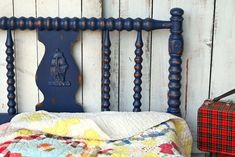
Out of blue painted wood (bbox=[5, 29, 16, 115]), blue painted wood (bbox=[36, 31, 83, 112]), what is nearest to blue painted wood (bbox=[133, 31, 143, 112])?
blue painted wood (bbox=[36, 31, 83, 112])

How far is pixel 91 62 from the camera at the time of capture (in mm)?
1673

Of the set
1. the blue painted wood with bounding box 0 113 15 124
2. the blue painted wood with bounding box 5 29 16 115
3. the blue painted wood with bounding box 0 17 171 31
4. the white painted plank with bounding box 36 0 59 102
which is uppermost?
the white painted plank with bounding box 36 0 59 102

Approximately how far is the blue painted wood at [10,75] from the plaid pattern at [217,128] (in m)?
0.77

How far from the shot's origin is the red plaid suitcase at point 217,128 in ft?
4.82

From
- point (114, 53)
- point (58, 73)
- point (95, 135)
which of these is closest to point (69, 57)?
point (58, 73)

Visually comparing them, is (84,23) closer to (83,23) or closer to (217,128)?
(83,23)

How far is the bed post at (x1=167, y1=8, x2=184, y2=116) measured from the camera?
5.13ft

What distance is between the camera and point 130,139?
54.9 inches

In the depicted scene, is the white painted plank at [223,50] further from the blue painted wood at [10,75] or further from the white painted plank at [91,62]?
the blue painted wood at [10,75]

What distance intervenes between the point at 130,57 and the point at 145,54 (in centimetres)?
6

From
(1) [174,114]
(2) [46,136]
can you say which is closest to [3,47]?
(2) [46,136]

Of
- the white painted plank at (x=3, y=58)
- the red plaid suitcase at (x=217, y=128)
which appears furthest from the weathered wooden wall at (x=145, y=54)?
the red plaid suitcase at (x=217, y=128)

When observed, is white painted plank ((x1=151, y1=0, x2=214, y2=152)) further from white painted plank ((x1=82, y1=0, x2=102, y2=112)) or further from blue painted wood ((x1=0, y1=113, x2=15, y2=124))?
blue painted wood ((x1=0, y1=113, x2=15, y2=124))

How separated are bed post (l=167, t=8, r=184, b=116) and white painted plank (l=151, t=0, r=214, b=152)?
0.30 feet
